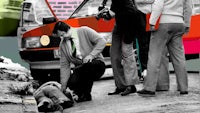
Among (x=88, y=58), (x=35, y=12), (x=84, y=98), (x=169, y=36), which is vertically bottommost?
(x=84, y=98)

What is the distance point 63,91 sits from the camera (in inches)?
382

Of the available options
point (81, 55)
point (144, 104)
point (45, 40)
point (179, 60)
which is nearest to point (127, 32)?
point (81, 55)

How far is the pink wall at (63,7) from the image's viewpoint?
12758mm

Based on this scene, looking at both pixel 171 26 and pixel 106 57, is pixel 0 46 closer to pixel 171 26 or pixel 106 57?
pixel 106 57

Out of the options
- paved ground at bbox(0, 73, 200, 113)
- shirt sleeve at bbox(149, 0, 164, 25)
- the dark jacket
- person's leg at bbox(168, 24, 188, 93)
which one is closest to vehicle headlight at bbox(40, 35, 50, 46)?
paved ground at bbox(0, 73, 200, 113)

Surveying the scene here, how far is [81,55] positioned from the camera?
973 centimetres

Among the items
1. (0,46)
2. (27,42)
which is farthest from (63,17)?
(0,46)

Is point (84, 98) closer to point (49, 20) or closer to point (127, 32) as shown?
point (127, 32)

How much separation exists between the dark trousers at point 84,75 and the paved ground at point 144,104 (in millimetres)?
236

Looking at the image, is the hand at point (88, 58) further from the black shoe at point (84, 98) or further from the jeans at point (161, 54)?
the jeans at point (161, 54)

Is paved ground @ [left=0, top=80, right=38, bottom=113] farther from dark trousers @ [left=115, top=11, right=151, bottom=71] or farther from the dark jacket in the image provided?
the dark jacket

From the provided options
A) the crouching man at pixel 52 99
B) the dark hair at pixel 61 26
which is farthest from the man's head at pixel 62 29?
the crouching man at pixel 52 99

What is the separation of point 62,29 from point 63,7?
332 cm

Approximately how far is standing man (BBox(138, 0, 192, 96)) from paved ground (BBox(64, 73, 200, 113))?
192 mm
